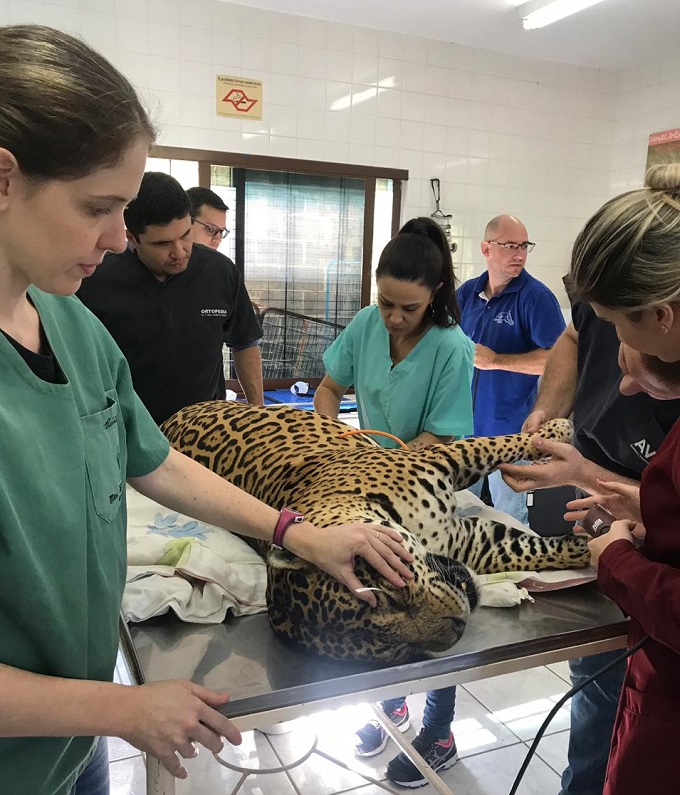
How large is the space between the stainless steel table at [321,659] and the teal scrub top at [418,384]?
30.5 inches

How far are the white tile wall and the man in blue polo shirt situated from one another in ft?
5.97

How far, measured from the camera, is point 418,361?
2135mm

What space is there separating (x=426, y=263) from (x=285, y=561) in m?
1.10

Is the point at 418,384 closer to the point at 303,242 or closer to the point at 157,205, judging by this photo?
the point at 157,205

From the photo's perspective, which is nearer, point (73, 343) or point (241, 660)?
point (73, 343)

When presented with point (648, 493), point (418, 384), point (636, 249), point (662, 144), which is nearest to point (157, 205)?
point (418, 384)

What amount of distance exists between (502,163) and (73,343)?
5.06m

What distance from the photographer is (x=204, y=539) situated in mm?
1592

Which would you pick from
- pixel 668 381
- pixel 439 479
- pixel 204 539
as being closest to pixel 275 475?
pixel 204 539

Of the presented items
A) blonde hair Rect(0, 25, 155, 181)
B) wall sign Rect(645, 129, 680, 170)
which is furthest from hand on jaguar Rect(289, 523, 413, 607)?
wall sign Rect(645, 129, 680, 170)

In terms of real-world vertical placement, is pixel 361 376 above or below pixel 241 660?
above

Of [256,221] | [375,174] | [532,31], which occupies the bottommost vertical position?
[256,221]

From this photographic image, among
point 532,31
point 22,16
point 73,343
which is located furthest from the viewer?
point 532,31

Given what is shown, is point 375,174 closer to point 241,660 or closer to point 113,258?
point 113,258
